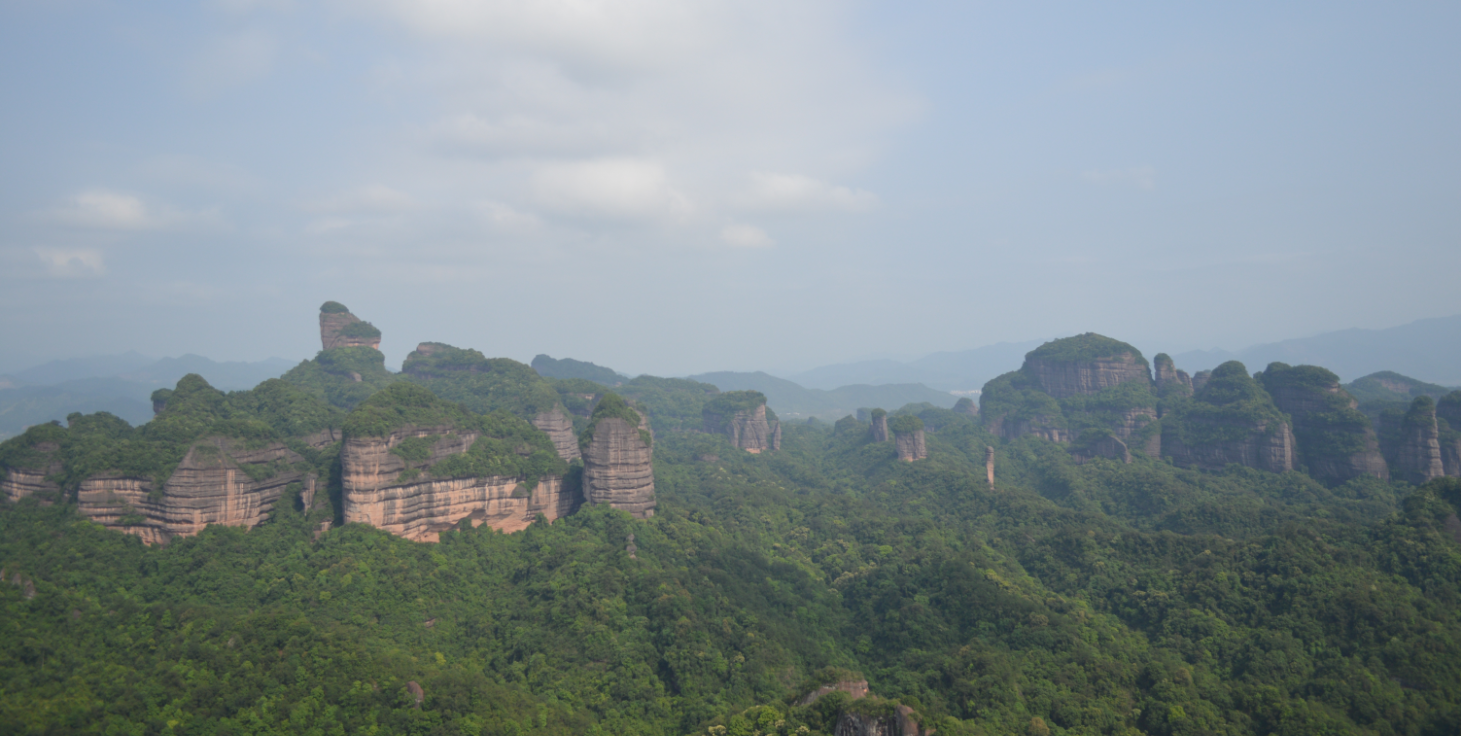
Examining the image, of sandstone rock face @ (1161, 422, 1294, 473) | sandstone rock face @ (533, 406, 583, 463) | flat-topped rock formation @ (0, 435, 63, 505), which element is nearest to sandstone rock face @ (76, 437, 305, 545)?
flat-topped rock formation @ (0, 435, 63, 505)

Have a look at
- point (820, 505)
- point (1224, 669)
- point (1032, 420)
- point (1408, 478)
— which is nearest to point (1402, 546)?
point (1224, 669)

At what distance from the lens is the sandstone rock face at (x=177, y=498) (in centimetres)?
4647

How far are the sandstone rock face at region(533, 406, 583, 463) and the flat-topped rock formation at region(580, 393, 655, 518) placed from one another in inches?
689

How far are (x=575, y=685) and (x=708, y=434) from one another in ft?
286

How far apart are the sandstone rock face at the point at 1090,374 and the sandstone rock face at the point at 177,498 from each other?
109 meters

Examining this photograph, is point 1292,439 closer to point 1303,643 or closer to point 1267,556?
point 1267,556

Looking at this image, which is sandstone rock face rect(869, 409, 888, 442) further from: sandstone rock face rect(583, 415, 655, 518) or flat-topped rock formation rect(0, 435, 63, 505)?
flat-topped rock formation rect(0, 435, 63, 505)

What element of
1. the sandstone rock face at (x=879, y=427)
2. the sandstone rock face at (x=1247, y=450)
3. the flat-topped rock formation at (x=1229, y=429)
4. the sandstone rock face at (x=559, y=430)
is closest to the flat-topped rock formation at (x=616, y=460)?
the sandstone rock face at (x=559, y=430)

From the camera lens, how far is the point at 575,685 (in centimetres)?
4125

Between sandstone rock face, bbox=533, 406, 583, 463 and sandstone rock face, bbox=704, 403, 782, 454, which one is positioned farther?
sandstone rock face, bbox=704, 403, 782, 454

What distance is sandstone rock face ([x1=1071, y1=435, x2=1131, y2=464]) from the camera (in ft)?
312

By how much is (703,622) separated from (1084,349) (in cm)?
9059

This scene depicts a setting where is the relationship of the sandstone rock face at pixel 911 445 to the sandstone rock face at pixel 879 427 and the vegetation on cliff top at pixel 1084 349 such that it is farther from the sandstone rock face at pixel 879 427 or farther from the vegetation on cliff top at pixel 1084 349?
the vegetation on cliff top at pixel 1084 349

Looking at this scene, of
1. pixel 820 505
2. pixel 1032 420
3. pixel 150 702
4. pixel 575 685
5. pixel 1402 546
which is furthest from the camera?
pixel 1032 420
